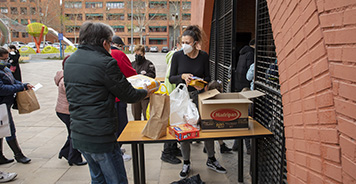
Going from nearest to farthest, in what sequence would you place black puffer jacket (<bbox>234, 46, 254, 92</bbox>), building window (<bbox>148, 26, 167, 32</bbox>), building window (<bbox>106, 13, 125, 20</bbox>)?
black puffer jacket (<bbox>234, 46, 254, 92</bbox>), building window (<bbox>106, 13, 125, 20</bbox>), building window (<bbox>148, 26, 167, 32</bbox>)

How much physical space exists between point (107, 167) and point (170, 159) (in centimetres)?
194

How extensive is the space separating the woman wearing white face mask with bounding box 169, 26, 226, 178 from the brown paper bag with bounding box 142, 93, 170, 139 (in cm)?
96

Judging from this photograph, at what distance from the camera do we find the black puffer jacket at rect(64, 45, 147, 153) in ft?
7.07

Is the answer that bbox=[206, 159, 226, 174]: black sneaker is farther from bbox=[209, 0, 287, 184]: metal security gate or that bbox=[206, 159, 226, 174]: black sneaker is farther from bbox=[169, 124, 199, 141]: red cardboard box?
bbox=[169, 124, 199, 141]: red cardboard box

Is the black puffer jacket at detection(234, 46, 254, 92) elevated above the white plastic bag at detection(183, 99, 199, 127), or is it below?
above

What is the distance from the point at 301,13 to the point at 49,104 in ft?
28.2

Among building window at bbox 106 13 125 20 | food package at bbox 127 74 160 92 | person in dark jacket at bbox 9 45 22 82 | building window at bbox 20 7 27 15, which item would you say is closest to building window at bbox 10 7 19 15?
building window at bbox 20 7 27 15

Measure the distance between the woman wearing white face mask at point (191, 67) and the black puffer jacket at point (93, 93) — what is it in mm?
1532

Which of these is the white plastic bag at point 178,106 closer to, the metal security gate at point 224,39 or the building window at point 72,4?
the metal security gate at point 224,39

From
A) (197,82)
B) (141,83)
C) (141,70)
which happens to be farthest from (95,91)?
(141,70)

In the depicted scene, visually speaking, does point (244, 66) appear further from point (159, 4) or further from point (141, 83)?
point (159, 4)

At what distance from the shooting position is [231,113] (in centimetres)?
293

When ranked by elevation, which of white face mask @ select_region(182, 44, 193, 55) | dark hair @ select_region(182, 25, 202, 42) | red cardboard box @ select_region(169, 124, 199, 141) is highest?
dark hair @ select_region(182, 25, 202, 42)

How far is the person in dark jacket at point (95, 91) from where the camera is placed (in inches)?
85.1
